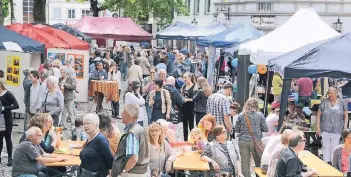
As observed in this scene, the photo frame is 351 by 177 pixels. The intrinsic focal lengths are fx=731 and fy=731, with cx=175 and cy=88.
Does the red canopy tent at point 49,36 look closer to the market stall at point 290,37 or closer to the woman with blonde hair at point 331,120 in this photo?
the market stall at point 290,37

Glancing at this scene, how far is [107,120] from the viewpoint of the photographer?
9.01 meters

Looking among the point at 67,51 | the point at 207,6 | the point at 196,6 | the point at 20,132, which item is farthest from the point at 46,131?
the point at 196,6

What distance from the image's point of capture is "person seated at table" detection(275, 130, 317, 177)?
27.2 ft

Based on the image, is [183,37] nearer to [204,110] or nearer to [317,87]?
[317,87]

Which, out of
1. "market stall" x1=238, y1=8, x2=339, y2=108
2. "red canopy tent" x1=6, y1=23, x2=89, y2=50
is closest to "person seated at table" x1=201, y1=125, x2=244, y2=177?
"market stall" x1=238, y1=8, x2=339, y2=108

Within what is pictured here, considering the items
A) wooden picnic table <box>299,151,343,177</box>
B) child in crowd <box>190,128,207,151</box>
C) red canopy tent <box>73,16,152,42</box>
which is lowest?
wooden picnic table <box>299,151,343,177</box>

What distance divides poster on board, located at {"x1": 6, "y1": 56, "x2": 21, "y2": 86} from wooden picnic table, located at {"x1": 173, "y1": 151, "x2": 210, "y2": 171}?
8768mm

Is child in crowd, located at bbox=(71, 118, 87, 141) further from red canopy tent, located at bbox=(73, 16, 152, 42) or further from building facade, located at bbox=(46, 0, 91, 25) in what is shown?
building facade, located at bbox=(46, 0, 91, 25)

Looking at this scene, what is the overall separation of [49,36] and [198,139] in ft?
42.1

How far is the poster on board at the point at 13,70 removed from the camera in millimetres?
18891

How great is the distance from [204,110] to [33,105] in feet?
11.2

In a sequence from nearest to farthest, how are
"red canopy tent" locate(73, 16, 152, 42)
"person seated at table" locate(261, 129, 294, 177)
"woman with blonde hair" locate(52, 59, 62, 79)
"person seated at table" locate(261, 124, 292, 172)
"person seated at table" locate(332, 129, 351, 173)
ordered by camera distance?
"person seated at table" locate(261, 129, 294, 177), "person seated at table" locate(261, 124, 292, 172), "person seated at table" locate(332, 129, 351, 173), "woman with blonde hair" locate(52, 59, 62, 79), "red canopy tent" locate(73, 16, 152, 42)

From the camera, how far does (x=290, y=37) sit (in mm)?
17906

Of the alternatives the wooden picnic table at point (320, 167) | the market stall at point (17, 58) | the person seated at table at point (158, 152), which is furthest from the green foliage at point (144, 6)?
the person seated at table at point (158, 152)
